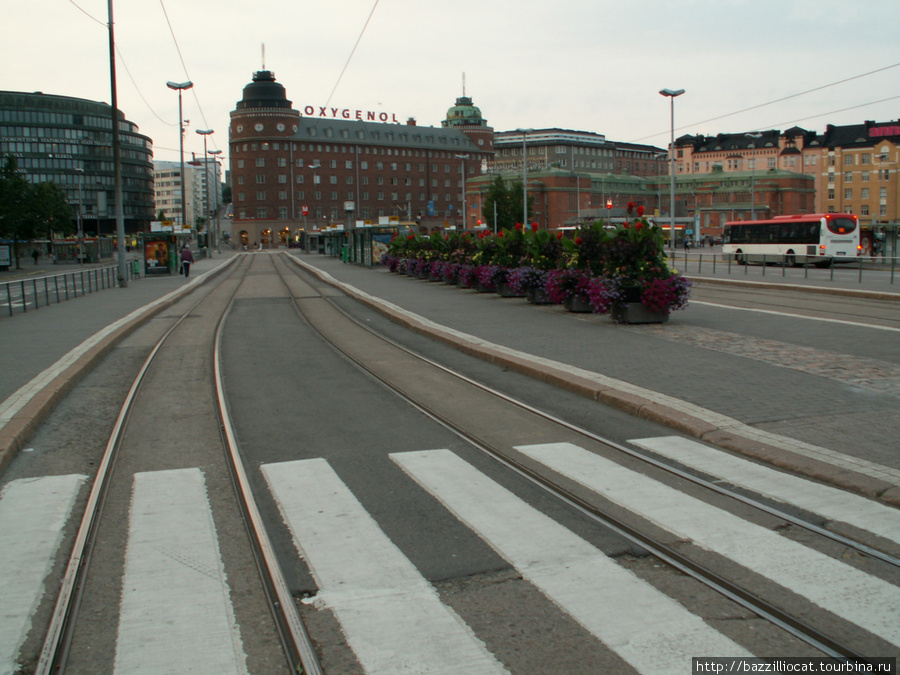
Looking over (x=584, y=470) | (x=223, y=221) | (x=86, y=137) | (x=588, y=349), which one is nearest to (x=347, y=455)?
(x=584, y=470)

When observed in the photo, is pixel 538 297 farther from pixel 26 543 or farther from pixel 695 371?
pixel 26 543

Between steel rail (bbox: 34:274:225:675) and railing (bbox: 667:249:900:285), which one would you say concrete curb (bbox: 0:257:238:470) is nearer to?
steel rail (bbox: 34:274:225:675)

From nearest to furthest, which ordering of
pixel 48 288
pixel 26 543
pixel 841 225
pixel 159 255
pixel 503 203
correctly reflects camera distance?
pixel 26 543
pixel 48 288
pixel 159 255
pixel 841 225
pixel 503 203

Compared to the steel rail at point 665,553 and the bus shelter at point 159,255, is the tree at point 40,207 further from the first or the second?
the steel rail at point 665,553

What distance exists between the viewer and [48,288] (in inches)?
990

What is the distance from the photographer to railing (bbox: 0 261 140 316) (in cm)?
2162

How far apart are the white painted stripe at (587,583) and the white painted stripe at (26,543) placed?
8.07 feet

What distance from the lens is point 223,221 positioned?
189750 millimetres

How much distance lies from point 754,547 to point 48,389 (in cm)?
795

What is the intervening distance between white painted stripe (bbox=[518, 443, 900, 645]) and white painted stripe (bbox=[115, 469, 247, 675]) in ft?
8.79

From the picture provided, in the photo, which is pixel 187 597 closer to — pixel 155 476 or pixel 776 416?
pixel 155 476

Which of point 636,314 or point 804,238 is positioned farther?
point 804,238

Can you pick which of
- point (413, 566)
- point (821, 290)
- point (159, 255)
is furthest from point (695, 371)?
point (159, 255)

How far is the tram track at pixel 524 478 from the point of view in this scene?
3.78 m
